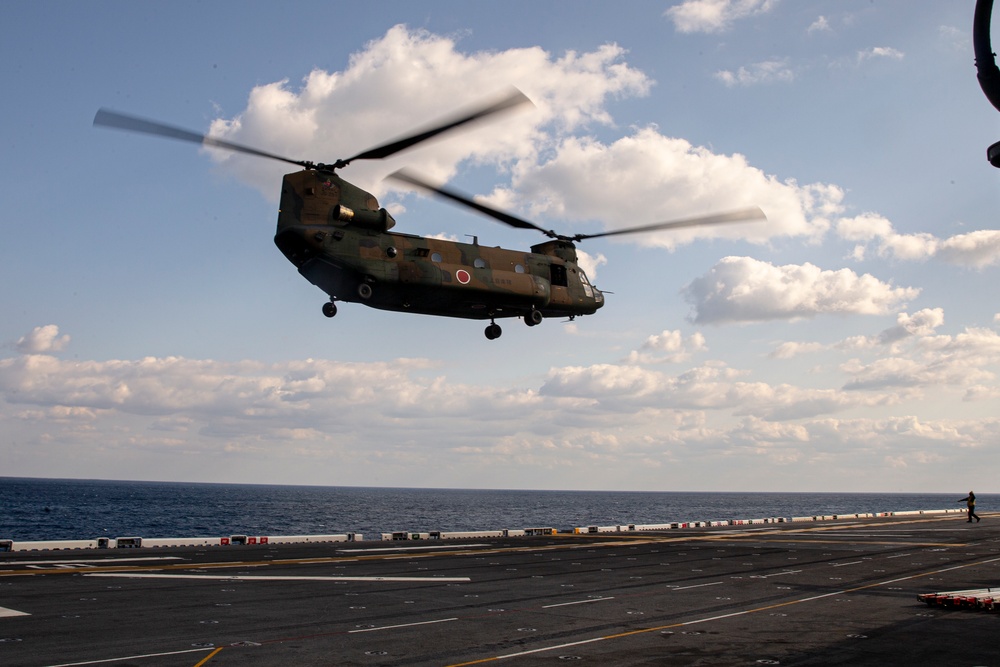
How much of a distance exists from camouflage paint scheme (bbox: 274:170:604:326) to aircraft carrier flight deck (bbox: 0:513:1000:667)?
33.0ft

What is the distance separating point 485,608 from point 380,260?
12989mm

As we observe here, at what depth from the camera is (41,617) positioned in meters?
17.6

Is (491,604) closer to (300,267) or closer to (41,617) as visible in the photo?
(41,617)

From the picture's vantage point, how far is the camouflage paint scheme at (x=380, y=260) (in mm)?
27453

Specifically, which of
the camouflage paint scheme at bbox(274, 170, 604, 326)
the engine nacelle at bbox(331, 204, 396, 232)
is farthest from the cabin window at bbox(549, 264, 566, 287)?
the engine nacelle at bbox(331, 204, 396, 232)

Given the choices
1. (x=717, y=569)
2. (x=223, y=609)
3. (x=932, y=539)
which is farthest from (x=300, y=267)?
(x=932, y=539)

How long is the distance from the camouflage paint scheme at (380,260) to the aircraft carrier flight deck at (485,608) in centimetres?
1006

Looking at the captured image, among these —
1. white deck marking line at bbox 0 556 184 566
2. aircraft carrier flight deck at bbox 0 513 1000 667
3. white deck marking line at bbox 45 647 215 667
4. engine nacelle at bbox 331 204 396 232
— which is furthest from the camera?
white deck marking line at bbox 0 556 184 566

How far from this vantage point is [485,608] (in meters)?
20.5

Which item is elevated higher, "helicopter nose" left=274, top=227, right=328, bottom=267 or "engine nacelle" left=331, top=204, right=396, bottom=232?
"engine nacelle" left=331, top=204, right=396, bottom=232

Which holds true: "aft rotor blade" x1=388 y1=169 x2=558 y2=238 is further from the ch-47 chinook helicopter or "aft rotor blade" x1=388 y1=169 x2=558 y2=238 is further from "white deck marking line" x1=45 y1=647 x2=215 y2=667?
"white deck marking line" x1=45 y1=647 x2=215 y2=667

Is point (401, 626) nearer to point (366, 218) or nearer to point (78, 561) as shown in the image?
point (366, 218)

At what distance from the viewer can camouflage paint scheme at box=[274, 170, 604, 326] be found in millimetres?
27453

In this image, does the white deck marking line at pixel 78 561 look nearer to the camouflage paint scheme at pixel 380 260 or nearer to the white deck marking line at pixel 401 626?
the camouflage paint scheme at pixel 380 260
